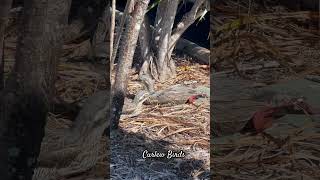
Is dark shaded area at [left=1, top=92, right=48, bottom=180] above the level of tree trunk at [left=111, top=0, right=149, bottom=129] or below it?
below

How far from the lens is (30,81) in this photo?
2.39 meters

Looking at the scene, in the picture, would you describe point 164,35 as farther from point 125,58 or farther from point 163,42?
point 125,58

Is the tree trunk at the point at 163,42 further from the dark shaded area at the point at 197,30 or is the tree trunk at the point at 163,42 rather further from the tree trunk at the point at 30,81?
the tree trunk at the point at 30,81

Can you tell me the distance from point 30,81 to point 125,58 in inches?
22.0

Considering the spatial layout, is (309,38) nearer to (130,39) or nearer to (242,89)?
(242,89)

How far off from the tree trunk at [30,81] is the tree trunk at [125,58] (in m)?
0.36

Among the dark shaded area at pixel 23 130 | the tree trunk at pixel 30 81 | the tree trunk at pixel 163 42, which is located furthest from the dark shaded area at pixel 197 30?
the dark shaded area at pixel 23 130

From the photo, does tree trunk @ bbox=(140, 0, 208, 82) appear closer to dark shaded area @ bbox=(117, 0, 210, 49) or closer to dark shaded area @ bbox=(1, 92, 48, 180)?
dark shaded area @ bbox=(117, 0, 210, 49)

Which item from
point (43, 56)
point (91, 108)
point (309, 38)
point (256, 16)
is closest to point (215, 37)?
point (256, 16)

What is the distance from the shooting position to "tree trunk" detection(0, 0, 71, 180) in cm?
236

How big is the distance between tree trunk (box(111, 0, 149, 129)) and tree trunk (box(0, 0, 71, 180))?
359 mm

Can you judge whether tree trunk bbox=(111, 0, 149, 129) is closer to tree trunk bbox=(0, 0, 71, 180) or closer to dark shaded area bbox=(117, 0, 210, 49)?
dark shaded area bbox=(117, 0, 210, 49)

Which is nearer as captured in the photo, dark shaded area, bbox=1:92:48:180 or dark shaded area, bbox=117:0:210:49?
dark shaded area, bbox=1:92:48:180

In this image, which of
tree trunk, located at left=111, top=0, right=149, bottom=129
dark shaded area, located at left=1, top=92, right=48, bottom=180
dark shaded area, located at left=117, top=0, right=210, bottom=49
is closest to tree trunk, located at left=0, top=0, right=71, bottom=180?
dark shaded area, located at left=1, top=92, right=48, bottom=180
